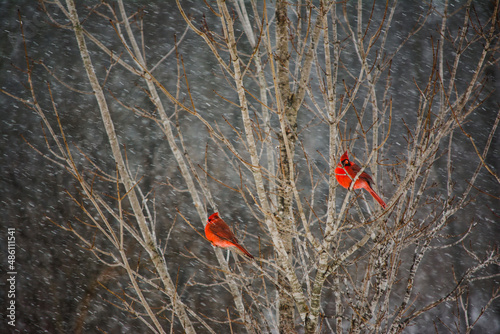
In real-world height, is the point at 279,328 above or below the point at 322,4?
below

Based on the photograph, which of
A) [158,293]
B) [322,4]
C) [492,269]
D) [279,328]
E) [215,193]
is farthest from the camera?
[215,193]

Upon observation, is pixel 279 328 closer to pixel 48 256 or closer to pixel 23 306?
pixel 48 256

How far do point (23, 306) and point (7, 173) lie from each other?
2928 millimetres

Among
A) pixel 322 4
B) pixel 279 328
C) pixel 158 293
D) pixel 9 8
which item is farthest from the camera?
pixel 9 8

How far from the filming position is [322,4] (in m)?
1.57

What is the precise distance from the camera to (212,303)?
25.0ft

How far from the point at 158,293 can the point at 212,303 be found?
3.79ft

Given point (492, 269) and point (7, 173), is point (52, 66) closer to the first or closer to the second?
point (7, 173)

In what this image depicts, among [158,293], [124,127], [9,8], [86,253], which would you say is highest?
[9,8]

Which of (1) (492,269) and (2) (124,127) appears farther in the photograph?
(2) (124,127)

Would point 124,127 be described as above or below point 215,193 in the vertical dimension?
above

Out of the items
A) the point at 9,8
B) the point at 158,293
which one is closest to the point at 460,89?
the point at 158,293

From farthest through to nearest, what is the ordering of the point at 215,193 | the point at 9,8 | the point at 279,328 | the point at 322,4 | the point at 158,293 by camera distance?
the point at 9,8, the point at 215,193, the point at 158,293, the point at 279,328, the point at 322,4

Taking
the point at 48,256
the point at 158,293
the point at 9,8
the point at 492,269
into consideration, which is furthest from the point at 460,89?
the point at 9,8
